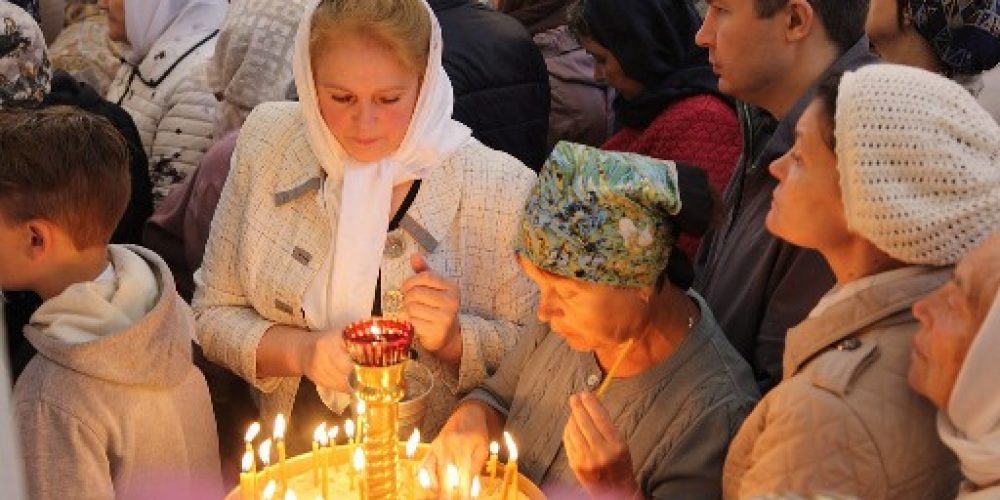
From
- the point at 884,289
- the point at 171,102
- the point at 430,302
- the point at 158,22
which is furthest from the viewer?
the point at 158,22

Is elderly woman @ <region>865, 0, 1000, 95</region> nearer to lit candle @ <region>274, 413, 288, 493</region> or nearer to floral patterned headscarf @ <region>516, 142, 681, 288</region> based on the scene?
floral patterned headscarf @ <region>516, 142, 681, 288</region>

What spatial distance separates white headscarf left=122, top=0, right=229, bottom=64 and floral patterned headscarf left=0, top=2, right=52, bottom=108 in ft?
2.83

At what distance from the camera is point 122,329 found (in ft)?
7.04

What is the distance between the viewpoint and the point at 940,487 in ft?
5.12

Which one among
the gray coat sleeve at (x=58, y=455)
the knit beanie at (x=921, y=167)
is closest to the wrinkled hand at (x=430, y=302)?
the gray coat sleeve at (x=58, y=455)

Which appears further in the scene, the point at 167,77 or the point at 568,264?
the point at 167,77

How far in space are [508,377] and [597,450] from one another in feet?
1.85

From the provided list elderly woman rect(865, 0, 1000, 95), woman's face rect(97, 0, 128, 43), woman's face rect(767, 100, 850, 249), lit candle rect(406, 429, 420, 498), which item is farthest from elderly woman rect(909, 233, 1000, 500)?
woman's face rect(97, 0, 128, 43)

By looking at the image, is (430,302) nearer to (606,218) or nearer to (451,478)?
(606,218)

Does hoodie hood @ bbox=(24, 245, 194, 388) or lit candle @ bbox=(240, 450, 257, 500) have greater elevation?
lit candle @ bbox=(240, 450, 257, 500)

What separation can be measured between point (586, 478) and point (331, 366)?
70 cm

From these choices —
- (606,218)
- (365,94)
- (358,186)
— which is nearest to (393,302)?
(358,186)

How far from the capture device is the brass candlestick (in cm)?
146

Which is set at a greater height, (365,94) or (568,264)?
(365,94)
